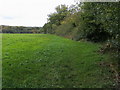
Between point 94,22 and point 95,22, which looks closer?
point 95,22

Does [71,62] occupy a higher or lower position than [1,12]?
lower

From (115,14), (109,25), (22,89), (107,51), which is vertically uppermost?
(115,14)

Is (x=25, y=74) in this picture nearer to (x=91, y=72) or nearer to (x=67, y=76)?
(x=67, y=76)

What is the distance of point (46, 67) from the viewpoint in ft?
18.0

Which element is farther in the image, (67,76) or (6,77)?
(67,76)

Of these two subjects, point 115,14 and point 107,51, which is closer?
point 115,14

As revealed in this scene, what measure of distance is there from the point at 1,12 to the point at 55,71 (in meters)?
2.78

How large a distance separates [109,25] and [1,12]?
312cm

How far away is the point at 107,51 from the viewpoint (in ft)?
24.8

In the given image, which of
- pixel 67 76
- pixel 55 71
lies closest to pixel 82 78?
pixel 67 76

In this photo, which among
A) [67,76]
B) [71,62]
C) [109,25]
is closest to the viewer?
[109,25]

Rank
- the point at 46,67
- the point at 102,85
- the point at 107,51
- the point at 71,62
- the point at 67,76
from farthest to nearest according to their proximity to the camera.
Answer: the point at 107,51 → the point at 71,62 → the point at 46,67 → the point at 67,76 → the point at 102,85

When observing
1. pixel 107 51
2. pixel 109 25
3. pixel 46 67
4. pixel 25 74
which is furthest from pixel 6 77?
pixel 107 51

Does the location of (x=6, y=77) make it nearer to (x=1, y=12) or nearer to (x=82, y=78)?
(x=1, y=12)
